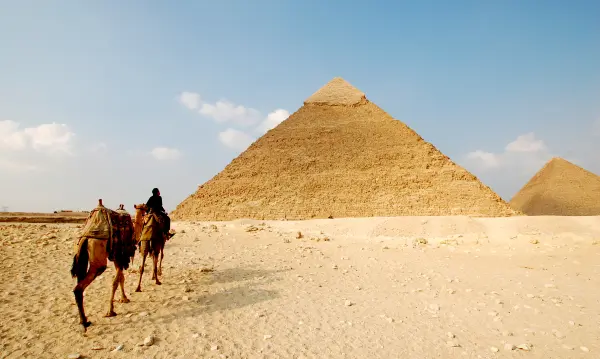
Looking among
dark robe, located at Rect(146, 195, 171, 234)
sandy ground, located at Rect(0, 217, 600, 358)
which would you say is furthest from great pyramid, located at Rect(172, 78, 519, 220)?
dark robe, located at Rect(146, 195, 171, 234)

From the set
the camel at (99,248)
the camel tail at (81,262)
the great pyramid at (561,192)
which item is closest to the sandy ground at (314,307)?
the camel at (99,248)

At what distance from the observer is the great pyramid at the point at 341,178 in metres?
30.9

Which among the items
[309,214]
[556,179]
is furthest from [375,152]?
[556,179]

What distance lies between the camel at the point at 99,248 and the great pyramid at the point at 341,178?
26.5 m

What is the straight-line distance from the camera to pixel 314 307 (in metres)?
4.52

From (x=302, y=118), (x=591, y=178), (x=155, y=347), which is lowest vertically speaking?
(x=155, y=347)

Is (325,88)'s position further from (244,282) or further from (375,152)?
(244,282)

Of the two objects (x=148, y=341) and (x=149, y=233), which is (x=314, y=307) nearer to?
(x=148, y=341)

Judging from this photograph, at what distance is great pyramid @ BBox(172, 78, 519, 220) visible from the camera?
30.9 m

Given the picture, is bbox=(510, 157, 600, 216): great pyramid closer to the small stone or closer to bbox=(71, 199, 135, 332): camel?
bbox=(71, 199, 135, 332): camel

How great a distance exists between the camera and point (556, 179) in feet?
145

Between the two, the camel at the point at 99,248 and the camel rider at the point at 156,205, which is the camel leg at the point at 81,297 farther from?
the camel rider at the point at 156,205

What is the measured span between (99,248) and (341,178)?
103 feet

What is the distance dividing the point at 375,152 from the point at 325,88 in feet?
50.2
